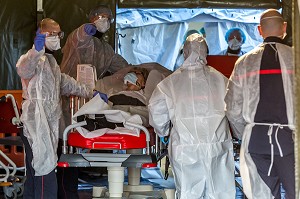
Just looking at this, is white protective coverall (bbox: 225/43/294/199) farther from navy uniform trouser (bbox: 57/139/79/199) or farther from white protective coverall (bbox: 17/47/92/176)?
navy uniform trouser (bbox: 57/139/79/199)

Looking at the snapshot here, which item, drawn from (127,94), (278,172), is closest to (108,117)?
(127,94)

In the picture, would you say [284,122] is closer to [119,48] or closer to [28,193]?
[28,193]

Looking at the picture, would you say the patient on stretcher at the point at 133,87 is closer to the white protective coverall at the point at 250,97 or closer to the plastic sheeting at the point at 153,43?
the white protective coverall at the point at 250,97

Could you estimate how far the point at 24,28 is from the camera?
7.82m

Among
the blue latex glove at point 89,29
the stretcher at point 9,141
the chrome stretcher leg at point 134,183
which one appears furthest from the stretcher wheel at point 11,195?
the blue latex glove at point 89,29

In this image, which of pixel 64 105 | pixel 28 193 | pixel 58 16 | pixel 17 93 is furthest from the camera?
pixel 58 16

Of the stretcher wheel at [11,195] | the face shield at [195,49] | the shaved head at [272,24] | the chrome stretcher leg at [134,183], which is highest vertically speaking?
the shaved head at [272,24]

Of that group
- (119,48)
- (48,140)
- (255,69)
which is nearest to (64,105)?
(48,140)

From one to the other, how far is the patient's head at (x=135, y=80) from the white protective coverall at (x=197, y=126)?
3.11 feet

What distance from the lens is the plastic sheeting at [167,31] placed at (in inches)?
341

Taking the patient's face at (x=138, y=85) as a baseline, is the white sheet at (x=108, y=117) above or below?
below

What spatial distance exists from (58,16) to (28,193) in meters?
3.45

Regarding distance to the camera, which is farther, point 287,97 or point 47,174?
point 47,174

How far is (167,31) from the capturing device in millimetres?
8914
